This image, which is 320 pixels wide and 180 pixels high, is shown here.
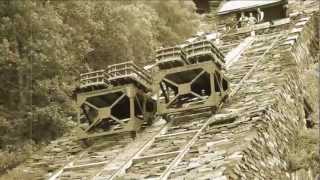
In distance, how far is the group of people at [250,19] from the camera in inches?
848

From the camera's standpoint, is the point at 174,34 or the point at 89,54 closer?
the point at 89,54

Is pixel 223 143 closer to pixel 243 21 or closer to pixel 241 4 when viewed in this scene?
pixel 243 21

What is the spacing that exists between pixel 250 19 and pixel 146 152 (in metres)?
10.1

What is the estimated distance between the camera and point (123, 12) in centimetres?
1984

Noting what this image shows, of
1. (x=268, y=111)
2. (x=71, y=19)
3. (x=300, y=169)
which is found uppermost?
(x=71, y=19)

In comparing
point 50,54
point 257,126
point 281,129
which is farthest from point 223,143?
point 50,54

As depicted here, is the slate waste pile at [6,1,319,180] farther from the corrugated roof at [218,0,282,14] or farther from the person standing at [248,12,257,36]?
the corrugated roof at [218,0,282,14]

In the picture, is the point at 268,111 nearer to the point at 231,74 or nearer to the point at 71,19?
the point at 231,74

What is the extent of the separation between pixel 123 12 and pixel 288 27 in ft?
13.2

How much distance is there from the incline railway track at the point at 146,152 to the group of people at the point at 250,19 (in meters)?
6.69

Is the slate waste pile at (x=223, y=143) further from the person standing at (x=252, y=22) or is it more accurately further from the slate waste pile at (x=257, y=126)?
the person standing at (x=252, y=22)

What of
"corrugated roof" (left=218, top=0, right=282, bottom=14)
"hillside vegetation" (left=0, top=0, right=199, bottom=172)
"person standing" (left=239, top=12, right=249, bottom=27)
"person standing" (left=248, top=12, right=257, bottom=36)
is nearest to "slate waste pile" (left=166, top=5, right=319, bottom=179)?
"person standing" (left=248, top=12, right=257, bottom=36)

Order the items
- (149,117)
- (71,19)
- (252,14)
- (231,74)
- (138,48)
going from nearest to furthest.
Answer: (149,117), (231,74), (71,19), (138,48), (252,14)

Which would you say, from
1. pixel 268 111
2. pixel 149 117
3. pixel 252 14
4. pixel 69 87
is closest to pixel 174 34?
pixel 252 14
